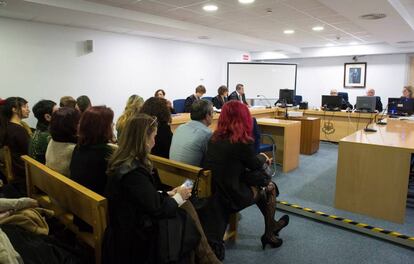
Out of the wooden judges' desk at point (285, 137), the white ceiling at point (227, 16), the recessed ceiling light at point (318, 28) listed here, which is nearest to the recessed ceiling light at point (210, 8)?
the white ceiling at point (227, 16)

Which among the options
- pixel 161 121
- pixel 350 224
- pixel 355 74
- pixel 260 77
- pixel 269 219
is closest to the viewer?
pixel 269 219

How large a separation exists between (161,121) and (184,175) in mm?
567

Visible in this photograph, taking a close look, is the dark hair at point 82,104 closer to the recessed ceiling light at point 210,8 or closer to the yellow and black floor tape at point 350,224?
the recessed ceiling light at point 210,8

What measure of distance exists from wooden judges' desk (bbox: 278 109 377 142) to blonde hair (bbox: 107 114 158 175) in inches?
209

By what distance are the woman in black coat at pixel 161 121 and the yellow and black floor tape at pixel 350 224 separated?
1407 mm

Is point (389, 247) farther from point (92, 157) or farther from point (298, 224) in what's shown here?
point (92, 157)

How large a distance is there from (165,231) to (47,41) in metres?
5.18

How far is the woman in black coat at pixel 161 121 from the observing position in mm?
2500

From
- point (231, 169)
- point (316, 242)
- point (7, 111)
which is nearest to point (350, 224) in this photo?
point (316, 242)

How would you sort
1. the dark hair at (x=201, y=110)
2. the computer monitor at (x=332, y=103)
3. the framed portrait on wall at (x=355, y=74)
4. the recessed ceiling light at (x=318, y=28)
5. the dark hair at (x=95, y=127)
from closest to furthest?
the dark hair at (x=95, y=127) < the dark hair at (x=201, y=110) < the recessed ceiling light at (x=318, y=28) < the computer monitor at (x=332, y=103) < the framed portrait on wall at (x=355, y=74)

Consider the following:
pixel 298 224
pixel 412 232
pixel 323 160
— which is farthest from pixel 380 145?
pixel 323 160

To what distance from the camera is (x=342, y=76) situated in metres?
9.39

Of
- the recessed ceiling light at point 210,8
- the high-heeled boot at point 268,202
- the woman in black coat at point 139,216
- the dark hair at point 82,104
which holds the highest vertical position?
the recessed ceiling light at point 210,8

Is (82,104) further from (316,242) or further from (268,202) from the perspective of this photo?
(316,242)
